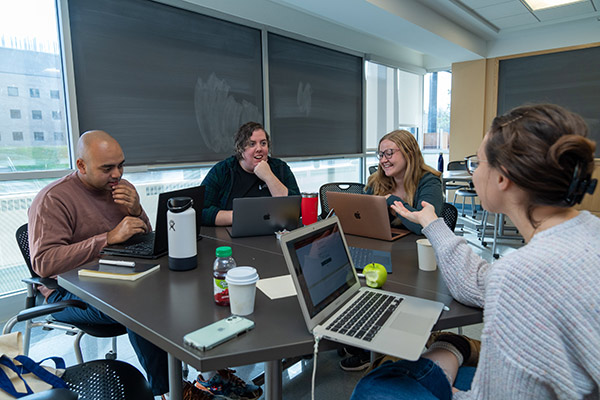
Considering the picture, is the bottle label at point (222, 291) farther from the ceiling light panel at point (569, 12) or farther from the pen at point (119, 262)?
the ceiling light panel at point (569, 12)

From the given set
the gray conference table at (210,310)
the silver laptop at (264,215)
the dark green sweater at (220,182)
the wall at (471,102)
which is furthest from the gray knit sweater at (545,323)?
the wall at (471,102)

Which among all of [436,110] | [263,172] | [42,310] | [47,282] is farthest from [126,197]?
[436,110]

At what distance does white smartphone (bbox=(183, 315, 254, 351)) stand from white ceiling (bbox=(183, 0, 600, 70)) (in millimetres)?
3030

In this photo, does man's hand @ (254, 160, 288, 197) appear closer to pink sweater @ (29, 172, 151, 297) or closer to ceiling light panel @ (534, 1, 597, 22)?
pink sweater @ (29, 172, 151, 297)

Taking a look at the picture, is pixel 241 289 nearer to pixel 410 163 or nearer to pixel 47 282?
pixel 47 282

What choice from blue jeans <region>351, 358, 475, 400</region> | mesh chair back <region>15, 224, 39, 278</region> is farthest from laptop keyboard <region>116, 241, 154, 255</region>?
blue jeans <region>351, 358, 475, 400</region>

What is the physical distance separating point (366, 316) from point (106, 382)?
81 cm

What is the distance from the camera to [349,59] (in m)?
5.11

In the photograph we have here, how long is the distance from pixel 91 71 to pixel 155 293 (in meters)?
2.27

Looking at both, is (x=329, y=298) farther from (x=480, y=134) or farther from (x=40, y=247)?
(x=480, y=134)

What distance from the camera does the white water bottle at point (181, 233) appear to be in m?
1.31

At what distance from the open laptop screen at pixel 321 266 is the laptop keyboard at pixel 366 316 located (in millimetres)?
54

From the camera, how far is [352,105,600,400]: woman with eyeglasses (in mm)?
725

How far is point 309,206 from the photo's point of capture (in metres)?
1.96
